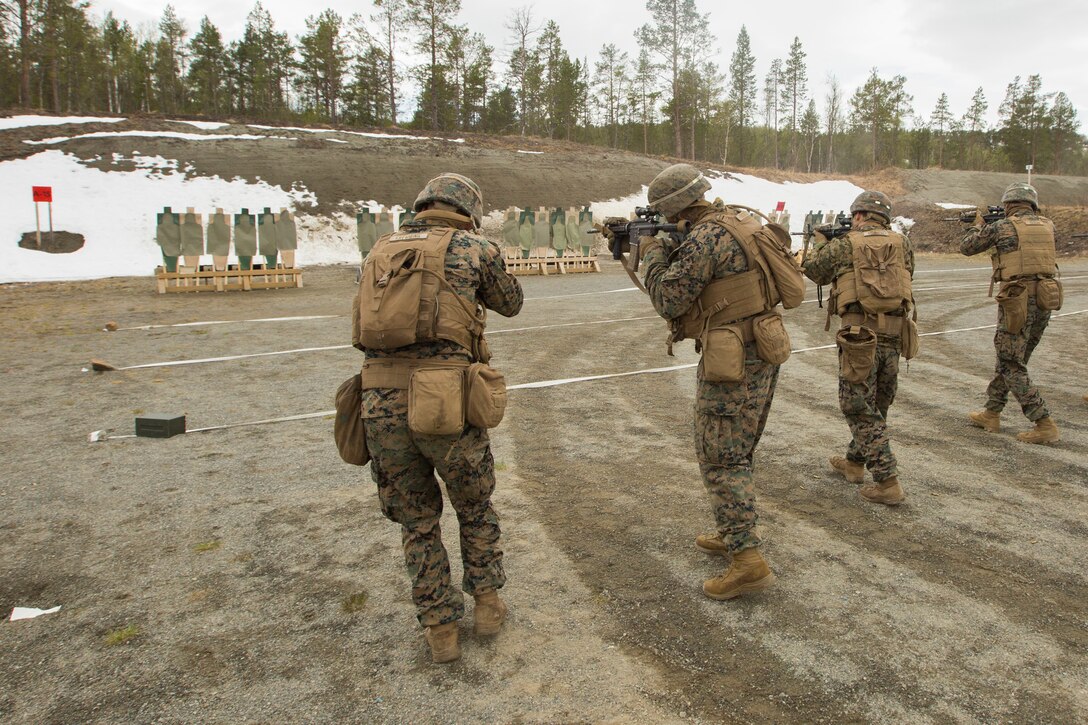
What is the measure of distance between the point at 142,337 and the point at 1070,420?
38.1ft

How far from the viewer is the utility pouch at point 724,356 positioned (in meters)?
3.38

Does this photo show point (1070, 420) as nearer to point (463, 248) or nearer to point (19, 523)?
point (463, 248)

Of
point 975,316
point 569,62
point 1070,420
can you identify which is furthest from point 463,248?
point 569,62

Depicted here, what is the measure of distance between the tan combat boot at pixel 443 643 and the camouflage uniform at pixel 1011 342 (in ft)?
17.4

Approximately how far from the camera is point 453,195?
3150mm

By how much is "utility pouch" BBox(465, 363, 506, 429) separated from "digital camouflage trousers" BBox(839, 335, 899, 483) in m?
2.79

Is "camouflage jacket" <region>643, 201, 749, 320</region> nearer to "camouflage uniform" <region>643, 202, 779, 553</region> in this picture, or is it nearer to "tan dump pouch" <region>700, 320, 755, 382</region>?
"camouflage uniform" <region>643, 202, 779, 553</region>

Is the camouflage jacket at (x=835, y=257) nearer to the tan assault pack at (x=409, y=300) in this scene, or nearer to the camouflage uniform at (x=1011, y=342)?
the camouflage uniform at (x=1011, y=342)

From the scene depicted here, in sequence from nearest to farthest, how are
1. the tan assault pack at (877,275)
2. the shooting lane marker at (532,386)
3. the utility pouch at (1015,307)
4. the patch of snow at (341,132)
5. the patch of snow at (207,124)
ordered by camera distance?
the tan assault pack at (877,275), the shooting lane marker at (532,386), the utility pouch at (1015,307), the patch of snow at (207,124), the patch of snow at (341,132)

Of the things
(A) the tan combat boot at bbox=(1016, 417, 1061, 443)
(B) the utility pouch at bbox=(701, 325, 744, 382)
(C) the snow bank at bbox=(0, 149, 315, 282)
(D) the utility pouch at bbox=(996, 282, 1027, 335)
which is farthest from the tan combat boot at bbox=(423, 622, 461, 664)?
(C) the snow bank at bbox=(0, 149, 315, 282)

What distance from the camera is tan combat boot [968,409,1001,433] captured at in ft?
20.2

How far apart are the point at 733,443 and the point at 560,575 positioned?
3.67ft

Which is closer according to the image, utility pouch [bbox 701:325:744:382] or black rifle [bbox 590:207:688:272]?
utility pouch [bbox 701:325:744:382]

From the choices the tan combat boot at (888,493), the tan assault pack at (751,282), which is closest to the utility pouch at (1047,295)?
the tan combat boot at (888,493)
